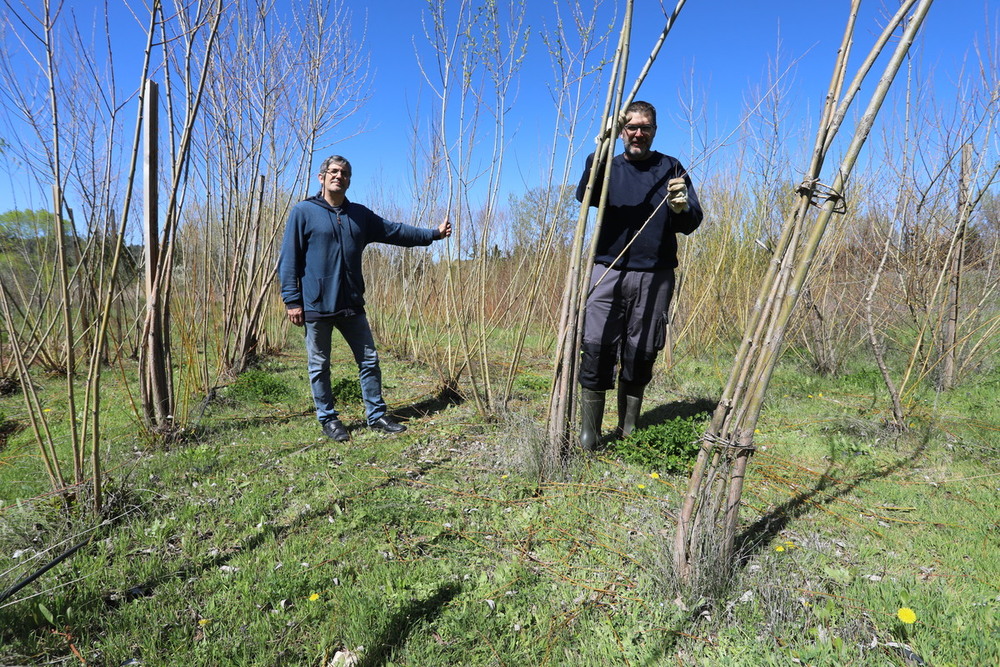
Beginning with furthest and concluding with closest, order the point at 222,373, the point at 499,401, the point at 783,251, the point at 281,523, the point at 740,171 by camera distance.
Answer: the point at 740,171 < the point at 222,373 < the point at 499,401 < the point at 281,523 < the point at 783,251

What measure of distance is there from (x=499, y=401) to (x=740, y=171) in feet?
10.9

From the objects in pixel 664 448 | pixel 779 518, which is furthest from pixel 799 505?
pixel 664 448

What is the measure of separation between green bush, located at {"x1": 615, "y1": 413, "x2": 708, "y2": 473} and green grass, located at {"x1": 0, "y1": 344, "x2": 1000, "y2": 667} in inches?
1.7

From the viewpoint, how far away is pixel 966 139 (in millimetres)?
3076

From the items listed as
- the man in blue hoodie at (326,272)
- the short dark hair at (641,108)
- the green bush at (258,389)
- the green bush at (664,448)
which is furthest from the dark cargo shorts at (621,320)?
the green bush at (258,389)

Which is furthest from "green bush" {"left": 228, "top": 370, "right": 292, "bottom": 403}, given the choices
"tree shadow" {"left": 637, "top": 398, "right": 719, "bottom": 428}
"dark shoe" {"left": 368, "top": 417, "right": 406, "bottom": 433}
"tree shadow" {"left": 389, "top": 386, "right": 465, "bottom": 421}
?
"tree shadow" {"left": 637, "top": 398, "right": 719, "bottom": 428}

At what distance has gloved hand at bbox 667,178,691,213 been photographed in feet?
6.86

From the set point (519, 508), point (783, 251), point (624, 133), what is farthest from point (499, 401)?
point (783, 251)

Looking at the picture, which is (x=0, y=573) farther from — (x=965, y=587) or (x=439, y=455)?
(x=965, y=587)

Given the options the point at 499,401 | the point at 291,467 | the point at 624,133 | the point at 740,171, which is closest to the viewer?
the point at 624,133

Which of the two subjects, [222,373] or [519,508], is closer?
[519,508]

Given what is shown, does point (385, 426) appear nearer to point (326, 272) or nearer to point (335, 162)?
point (326, 272)

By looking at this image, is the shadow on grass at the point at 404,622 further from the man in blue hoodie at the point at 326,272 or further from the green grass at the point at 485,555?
the man in blue hoodie at the point at 326,272

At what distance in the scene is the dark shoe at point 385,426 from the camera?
310cm
